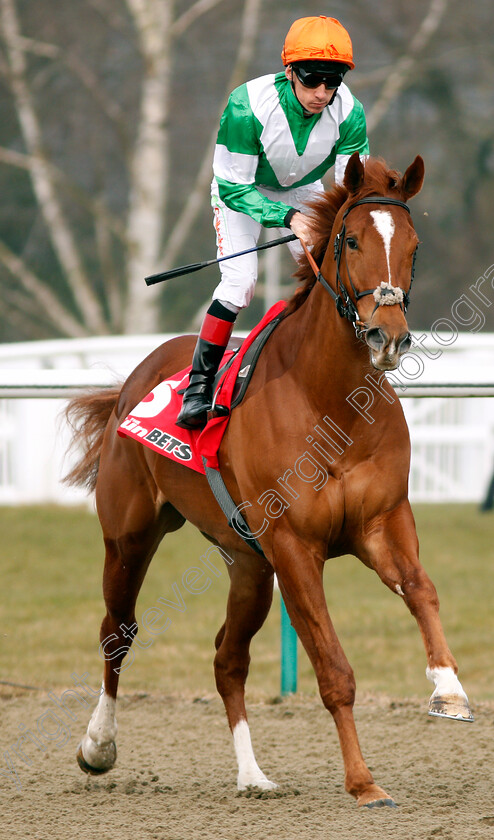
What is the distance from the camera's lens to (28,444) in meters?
10.2

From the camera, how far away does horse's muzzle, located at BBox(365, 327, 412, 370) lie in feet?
9.66

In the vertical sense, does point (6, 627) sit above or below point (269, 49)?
below

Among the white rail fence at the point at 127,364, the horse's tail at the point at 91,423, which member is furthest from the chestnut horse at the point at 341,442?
the white rail fence at the point at 127,364

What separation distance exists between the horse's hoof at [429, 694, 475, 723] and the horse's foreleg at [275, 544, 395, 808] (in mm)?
315

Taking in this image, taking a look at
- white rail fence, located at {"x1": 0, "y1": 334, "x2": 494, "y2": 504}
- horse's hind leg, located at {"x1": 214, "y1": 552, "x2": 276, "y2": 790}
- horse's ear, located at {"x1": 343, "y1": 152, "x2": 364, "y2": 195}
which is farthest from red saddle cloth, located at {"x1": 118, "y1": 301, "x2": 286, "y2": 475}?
white rail fence, located at {"x1": 0, "y1": 334, "x2": 494, "y2": 504}

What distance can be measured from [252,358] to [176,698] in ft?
7.66

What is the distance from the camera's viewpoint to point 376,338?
2.98 metres

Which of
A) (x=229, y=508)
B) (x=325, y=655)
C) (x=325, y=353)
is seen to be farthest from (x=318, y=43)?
(x=325, y=655)

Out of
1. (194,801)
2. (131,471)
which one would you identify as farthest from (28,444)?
(194,801)

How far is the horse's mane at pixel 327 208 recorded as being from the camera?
10.8 ft

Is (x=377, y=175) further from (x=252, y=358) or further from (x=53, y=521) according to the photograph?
(x=53, y=521)

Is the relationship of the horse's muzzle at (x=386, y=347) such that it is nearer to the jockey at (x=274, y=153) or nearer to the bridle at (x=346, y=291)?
the bridle at (x=346, y=291)

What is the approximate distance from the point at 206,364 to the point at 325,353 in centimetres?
63

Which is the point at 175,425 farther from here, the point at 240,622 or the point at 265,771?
the point at 265,771
